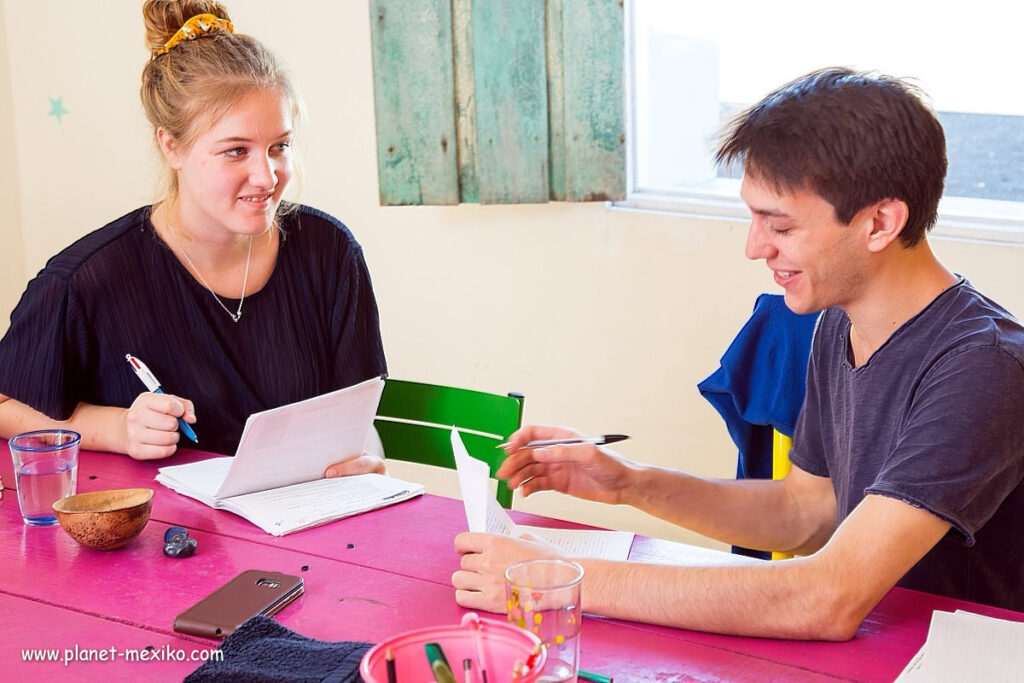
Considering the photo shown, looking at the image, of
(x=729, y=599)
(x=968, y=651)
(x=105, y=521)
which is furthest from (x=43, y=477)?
(x=968, y=651)

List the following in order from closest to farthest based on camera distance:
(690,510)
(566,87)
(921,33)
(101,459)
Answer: (690,510), (101,459), (921,33), (566,87)

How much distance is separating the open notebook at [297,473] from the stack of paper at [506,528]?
27 cm

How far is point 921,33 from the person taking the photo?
9.37 feet

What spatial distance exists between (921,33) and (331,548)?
2.05 meters

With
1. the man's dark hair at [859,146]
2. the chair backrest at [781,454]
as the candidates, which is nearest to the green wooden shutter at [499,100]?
the chair backrest at [781,454]

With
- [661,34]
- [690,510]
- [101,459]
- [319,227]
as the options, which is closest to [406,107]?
[661,34]

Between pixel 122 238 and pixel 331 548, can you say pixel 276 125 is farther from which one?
pixel 331 548

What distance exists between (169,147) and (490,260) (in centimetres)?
135

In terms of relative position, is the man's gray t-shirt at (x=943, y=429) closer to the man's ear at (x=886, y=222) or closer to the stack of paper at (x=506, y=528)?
the man's ear at (x=886, y=222)

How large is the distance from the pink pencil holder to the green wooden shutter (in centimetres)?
211

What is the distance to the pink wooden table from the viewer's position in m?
1.31

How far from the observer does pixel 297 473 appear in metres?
1.90

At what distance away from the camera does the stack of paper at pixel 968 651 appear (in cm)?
125

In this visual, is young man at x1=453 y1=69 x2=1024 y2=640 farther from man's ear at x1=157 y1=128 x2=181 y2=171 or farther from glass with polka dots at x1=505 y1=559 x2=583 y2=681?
man's ear at x1=157 y1=128 x2=181 y2=171
